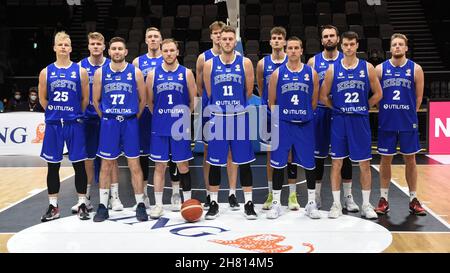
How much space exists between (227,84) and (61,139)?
1790mm

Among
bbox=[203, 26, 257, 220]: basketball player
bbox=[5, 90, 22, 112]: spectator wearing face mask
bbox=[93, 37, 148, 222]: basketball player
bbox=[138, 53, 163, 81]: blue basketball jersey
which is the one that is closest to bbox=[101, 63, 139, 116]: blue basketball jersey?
bbox=[93, 37, 148, 222]: basketball player

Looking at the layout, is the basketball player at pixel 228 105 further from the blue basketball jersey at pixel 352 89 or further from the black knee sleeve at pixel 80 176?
the black knee sleeve at pixel 80 176

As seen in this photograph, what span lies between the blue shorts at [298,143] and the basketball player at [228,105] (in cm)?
34

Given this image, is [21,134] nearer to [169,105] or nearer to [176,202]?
[176,202]

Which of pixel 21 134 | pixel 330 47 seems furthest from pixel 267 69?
pixel 21 134

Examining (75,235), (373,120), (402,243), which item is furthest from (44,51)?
(402,243)

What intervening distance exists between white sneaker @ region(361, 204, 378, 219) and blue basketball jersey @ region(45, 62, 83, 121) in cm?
311

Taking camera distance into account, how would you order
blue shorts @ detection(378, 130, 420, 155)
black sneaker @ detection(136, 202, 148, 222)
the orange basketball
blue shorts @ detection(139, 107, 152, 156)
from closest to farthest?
the orange basketball, black sneaker @ detection(136, 202, 148, 222), blue shorts @ detection(378, 130, 420, 155), blue shorts @ detection(139, 107, 152, 156)

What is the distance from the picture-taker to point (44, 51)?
53.9 ft

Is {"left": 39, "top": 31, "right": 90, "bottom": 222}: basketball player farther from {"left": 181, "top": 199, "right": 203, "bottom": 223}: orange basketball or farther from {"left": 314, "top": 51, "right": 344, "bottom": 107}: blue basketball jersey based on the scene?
{"left": 314, "top": 51, "right": 344, "bottom": 107}: blue basketball jersey

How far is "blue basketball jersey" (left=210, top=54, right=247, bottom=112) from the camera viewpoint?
18.2 ft

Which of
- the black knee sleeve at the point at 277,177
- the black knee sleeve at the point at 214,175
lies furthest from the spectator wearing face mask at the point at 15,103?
the black knee sleeve at the point at 277,177

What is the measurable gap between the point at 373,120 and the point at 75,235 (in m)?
8.52

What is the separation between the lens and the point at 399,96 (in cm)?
570
